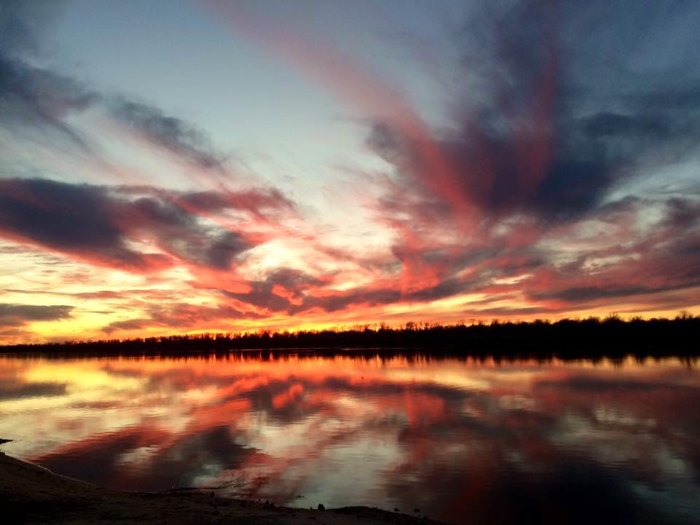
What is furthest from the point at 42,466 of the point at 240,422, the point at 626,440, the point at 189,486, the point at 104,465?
the point at 626,440

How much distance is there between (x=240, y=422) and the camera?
33.0 meters

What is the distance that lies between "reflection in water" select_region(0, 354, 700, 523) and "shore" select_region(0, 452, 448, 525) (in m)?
2.26

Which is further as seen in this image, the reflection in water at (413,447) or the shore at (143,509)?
the reflection in water at (413,447)

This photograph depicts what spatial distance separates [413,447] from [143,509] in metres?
14.1

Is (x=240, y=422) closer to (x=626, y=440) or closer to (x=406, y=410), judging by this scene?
(x=406, y=410)

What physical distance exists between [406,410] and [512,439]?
38.0 feet

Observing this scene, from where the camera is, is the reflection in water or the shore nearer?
the shore

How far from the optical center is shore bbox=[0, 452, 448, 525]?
12445 mm

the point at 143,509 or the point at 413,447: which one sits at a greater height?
the point at 143,509

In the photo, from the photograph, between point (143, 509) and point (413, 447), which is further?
point (413, 447)

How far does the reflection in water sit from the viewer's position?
17031 millimetres

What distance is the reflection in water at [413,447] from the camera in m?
17.0

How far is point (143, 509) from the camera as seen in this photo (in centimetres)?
1370

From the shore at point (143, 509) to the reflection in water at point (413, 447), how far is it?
89.1 inches
